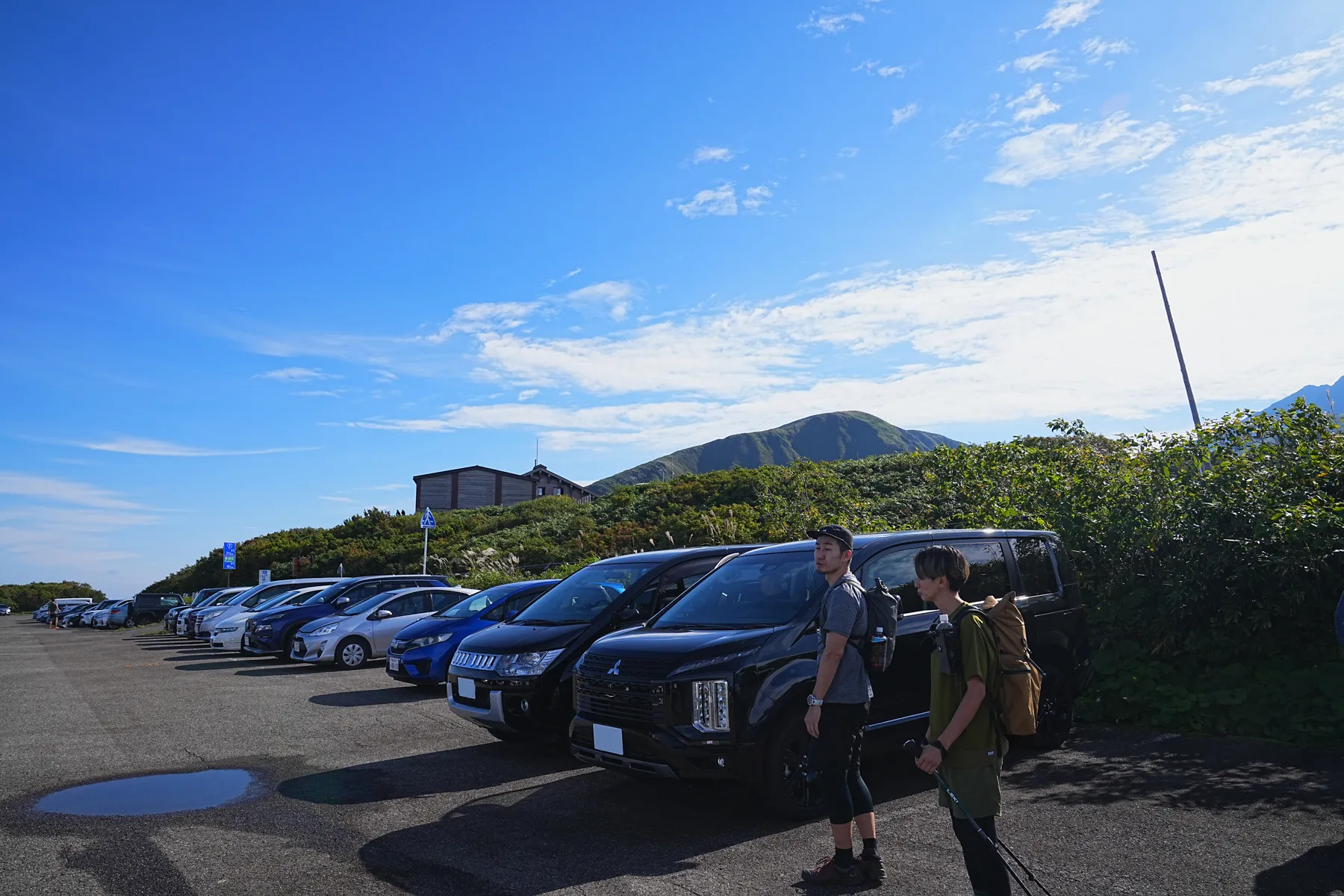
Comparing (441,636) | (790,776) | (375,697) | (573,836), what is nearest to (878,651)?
(790,776)

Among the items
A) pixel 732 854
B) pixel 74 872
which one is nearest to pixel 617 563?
pixel 732 854

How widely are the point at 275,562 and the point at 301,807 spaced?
4711 cm

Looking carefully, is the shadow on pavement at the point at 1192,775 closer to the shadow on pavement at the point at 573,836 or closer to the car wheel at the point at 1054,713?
the car wheel at the point at 1054,713

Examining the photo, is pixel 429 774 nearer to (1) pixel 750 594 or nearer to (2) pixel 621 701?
(2) pixel 621 701

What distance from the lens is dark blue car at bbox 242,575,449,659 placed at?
1717 centimetres

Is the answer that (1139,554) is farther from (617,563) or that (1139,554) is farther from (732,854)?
(732,854)

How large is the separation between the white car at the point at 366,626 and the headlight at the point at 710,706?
34.7 feet

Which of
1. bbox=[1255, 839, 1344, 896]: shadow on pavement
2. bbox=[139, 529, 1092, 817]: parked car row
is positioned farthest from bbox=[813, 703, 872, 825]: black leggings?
bbox=[1255, 839, 1344, 896]: shadow on pavement

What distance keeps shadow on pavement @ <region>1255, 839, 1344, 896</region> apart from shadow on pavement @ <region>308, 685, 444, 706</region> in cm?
932

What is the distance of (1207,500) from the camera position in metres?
8.85

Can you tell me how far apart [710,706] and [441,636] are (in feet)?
23.1

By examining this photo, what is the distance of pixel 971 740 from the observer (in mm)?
3504

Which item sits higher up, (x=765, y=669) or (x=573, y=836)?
(x=765, y=669)

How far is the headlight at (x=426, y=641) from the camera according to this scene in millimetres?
11523
